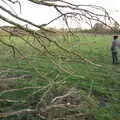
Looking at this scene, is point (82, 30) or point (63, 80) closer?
point (82, 30)

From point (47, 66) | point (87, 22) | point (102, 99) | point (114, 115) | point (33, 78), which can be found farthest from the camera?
point (47, 66)

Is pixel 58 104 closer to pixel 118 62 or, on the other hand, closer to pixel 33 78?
pixel 33 78

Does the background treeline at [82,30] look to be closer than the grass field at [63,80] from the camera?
Yes

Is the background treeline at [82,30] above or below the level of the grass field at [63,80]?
above

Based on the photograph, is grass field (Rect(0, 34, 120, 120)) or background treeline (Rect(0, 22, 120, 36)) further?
grass field (Rect(0, 34, 120, 120))

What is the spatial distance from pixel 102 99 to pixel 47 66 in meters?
5.05

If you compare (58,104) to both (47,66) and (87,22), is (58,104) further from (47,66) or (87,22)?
(47,66)

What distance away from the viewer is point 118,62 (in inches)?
664

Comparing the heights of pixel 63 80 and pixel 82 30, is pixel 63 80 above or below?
below

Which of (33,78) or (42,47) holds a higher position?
(42,47)

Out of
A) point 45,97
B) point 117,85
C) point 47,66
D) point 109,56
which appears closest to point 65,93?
point 45,97

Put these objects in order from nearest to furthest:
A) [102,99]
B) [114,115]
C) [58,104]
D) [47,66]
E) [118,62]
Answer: [58,104]
[114,115]
[102,99]
[47,66]
[118,62]

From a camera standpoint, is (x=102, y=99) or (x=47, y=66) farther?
(x=47, y=66)

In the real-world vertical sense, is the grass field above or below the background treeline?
below
